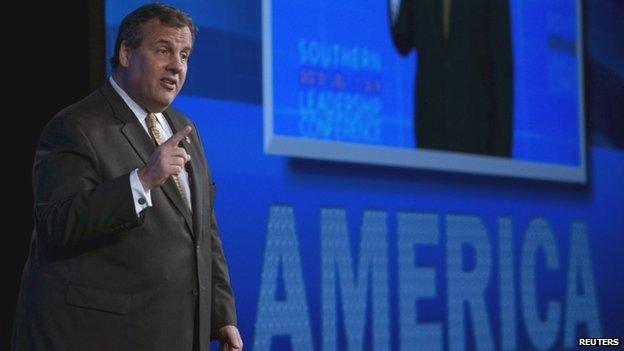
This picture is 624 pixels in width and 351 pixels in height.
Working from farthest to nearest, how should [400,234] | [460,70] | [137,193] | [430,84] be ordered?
1. [460,70]
2. [430,84]
3. [400,234]
4. [137,193]

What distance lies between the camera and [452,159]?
13.3 feet

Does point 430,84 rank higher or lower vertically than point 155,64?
higher

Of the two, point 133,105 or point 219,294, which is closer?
point 133,105

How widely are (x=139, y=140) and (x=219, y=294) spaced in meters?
0.39

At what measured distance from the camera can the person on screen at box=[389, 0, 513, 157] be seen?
13.0ft

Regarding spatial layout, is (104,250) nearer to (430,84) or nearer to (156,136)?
(156,136)

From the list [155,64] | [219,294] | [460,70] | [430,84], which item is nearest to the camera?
[155,64]

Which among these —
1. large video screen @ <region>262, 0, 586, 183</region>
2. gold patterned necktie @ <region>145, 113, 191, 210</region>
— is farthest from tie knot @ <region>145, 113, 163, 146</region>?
large video screen @ <region>262, 0, 586, 183</region>

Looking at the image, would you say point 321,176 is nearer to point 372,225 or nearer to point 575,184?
point 372,225

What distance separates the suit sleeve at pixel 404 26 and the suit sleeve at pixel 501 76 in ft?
1.40

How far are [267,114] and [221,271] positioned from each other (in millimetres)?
1076

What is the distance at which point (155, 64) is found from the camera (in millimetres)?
2230

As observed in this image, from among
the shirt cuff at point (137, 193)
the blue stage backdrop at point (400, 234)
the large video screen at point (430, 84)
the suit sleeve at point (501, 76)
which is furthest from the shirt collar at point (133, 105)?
the suit sleeve at point (501, 76)

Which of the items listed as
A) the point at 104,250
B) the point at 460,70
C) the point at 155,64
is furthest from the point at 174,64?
the point at 460,70
